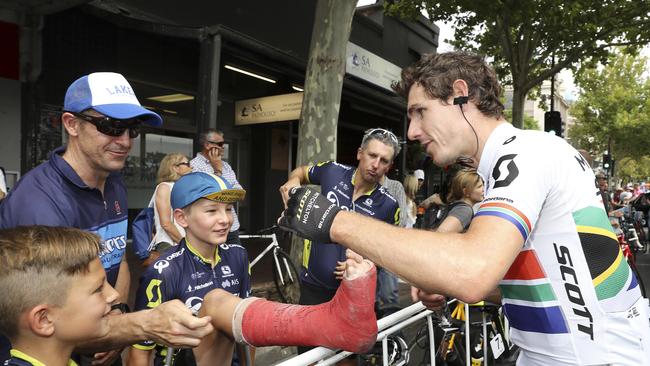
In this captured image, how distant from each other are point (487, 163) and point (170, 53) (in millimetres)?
8944

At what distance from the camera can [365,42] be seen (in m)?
→ 13.9

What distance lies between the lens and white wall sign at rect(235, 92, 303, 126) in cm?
916

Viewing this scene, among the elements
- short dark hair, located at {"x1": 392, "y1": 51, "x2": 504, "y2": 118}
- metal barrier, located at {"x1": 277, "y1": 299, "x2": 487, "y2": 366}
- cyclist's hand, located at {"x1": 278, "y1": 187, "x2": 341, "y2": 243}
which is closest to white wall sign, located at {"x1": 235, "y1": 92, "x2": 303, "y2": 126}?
metal barrier, located at {"x1": 277, "y1": 299, "x2": 487, "y2": 366}

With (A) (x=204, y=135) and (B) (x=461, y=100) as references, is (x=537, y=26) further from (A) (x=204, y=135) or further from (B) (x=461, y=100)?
(B) (x=461, y=100)

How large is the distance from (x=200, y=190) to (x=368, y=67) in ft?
31.3

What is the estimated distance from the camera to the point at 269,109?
10.1 m

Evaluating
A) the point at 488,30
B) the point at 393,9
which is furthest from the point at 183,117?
the point at 488,30

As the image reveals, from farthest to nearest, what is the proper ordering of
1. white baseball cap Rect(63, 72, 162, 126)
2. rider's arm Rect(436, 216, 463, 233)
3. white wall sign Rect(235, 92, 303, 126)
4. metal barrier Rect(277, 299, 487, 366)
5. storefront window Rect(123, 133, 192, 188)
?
storefront window Rect(123, 133, 192, 188) < white wall sign Rect(235, 92, 303, 126) < rider's arm Rect(436, 216, 463, 233) < white baseball cap Rect(63, 72, 162, 126) < metal barrier Rect(277, 299, 487, 366)

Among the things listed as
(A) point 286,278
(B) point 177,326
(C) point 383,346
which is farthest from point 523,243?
(A) point 286,278

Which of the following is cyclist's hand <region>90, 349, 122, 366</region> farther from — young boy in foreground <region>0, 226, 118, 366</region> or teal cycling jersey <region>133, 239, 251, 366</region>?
young boy in foreground <region>0, 226, 118, 366</region>

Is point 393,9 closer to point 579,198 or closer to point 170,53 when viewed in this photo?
point 170,53

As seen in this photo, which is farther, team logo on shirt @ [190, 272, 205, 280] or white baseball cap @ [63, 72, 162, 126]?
team logo on shirt @ [190, 272, 205, 280]

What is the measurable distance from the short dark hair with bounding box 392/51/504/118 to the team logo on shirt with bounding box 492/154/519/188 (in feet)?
0.99

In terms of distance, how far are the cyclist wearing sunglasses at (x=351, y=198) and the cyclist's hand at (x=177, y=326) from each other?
1.91m
